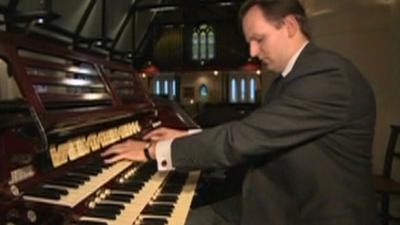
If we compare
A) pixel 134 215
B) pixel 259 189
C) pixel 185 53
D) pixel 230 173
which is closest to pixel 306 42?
pixel 259 189

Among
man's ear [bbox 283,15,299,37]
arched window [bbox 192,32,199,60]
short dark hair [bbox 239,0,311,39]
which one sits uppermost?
arched window [bbox 192,32,199,60]

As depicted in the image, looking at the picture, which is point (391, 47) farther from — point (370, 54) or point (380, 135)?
point (380, 135)

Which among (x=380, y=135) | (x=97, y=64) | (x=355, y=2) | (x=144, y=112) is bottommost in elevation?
(x=380, y=135)

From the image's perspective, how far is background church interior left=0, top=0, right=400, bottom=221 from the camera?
465 cm

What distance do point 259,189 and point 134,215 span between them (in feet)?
1.81

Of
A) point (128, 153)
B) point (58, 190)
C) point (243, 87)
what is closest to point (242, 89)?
point (243, 87)

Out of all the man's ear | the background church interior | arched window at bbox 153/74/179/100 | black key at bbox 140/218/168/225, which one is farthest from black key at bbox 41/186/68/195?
arched window at bbox 153/74/179/100

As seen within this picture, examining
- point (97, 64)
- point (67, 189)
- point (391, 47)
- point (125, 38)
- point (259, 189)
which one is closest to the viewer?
point (67, 189)

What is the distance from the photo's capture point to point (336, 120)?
1.56 m

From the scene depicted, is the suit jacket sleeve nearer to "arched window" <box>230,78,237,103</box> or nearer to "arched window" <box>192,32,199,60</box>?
"arched window" <box>192,32,199,60</box>

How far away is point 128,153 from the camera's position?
6.51 ft

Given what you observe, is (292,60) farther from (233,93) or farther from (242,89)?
(233,93)

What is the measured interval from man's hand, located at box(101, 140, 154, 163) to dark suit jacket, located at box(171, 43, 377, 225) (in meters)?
0.36

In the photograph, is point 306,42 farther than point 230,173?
No
